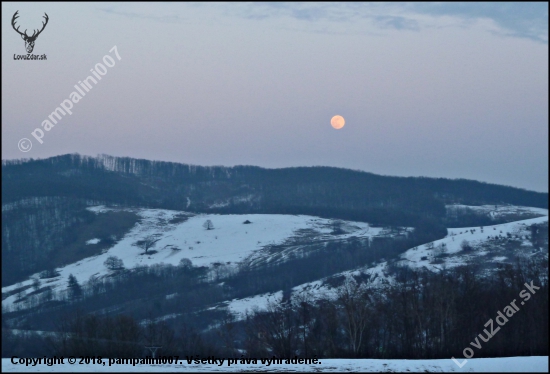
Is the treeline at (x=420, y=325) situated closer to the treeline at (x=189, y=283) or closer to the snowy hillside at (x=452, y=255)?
the snowy hillside at (x=452, y=255)

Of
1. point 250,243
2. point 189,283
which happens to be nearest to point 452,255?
point 250,243

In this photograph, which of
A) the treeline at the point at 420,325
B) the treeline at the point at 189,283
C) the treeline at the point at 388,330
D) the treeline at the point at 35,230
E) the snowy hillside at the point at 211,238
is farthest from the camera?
the snowy hillside at the point at 211,238

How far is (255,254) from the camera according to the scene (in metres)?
114

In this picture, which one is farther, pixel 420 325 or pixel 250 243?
pixel 250 243

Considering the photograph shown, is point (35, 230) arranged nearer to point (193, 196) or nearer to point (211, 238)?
point (211, 238)

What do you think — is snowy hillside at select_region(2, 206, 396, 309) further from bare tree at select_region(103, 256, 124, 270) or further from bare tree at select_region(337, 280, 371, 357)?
bare tree at select_region(337, 280, 371, 357)

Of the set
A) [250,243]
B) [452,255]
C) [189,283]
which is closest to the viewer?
[189,283]

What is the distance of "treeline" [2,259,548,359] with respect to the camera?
43094 mm

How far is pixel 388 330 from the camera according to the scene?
49.6 meters

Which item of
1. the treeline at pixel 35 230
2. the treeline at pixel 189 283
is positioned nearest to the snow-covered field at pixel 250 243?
the treeline at pixel 189 283

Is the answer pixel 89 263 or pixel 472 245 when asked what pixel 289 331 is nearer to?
pixel 89 263

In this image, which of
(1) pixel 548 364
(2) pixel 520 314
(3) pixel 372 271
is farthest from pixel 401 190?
(1) pixel 548 364

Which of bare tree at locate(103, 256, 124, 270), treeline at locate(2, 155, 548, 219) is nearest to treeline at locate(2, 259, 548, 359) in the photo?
bare tree at locate(103, 256, 124, 270)

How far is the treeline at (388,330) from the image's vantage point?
4309 centimetres
